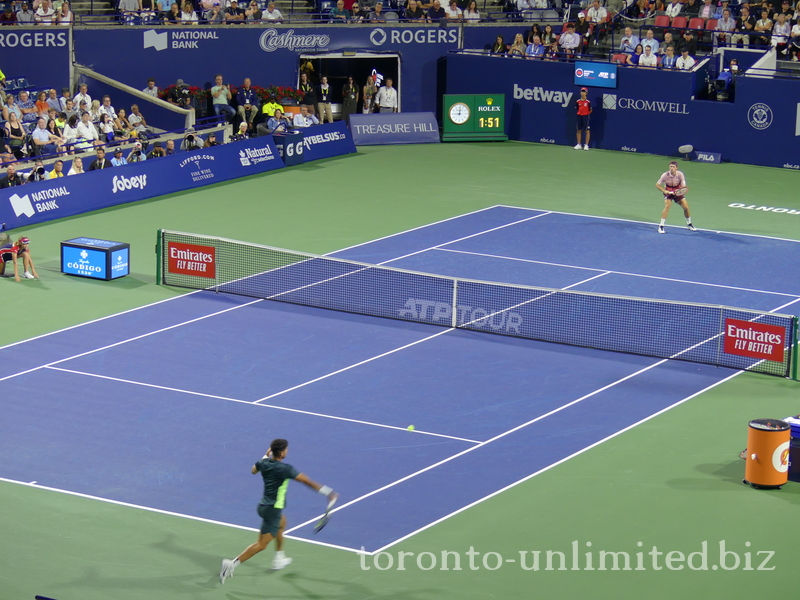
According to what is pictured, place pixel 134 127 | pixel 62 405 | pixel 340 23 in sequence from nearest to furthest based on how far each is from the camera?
pixel 62 405 → pixel 134 127 → pixel 340 23

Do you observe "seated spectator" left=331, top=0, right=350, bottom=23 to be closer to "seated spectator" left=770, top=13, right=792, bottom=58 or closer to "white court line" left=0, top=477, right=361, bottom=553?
"seated spectator" left=770, top=13, right=792, bottom=58

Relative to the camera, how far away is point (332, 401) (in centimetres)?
1994

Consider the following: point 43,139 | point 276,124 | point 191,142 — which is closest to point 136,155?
point 191,142

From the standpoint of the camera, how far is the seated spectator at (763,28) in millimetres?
41625

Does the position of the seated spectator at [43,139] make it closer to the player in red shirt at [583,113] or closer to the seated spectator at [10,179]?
the seated spectator at [10,179]

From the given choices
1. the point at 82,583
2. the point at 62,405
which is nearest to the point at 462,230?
the point at 62,405

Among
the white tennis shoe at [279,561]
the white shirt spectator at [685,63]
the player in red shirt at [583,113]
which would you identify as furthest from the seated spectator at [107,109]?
the white tennis shoe at [279,561]

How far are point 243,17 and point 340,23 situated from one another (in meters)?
3.32

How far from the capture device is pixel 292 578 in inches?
562

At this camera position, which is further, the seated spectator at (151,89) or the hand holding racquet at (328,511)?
the seated spectator at (151,89)

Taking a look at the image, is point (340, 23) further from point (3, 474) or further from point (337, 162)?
point (3, 474)

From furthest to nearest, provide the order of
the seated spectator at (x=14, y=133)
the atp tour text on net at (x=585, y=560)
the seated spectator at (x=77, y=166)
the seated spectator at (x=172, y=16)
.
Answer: the seated spectator at (x=172, y=16) → the seated spectator at (x=14, y=133) → the seated spectator at (x=77, y=166) → the atp tour text on net at (x=585, y=560)

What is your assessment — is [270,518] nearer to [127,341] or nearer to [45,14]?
[127,341]

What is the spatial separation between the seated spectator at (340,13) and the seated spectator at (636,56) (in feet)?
31.7
